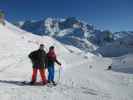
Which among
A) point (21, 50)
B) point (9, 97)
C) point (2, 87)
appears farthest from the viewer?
point (21, 50)

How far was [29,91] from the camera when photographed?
12.4 m

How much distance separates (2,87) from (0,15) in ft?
196

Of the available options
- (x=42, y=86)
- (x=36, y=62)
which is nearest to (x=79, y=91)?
(x=42, y=86)

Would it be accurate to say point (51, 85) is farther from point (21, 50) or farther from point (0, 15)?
point (0, 15)

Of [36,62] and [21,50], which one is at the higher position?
[21,50]

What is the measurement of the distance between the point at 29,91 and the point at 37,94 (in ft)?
2.07

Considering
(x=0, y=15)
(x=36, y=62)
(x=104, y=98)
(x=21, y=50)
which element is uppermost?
(x=0, y=15)

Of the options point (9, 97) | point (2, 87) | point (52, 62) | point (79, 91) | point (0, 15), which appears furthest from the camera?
point (0, 15)

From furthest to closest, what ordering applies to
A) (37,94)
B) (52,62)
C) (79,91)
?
(52,62)
(79,91)
(37,94)

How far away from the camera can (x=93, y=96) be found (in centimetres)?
1282

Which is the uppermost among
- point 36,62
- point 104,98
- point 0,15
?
point 0,15

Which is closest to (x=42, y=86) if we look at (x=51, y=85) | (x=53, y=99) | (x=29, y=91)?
(x=51, y=85)

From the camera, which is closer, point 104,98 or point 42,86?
point 104,98

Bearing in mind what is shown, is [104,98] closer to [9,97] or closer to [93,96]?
[93,96]
